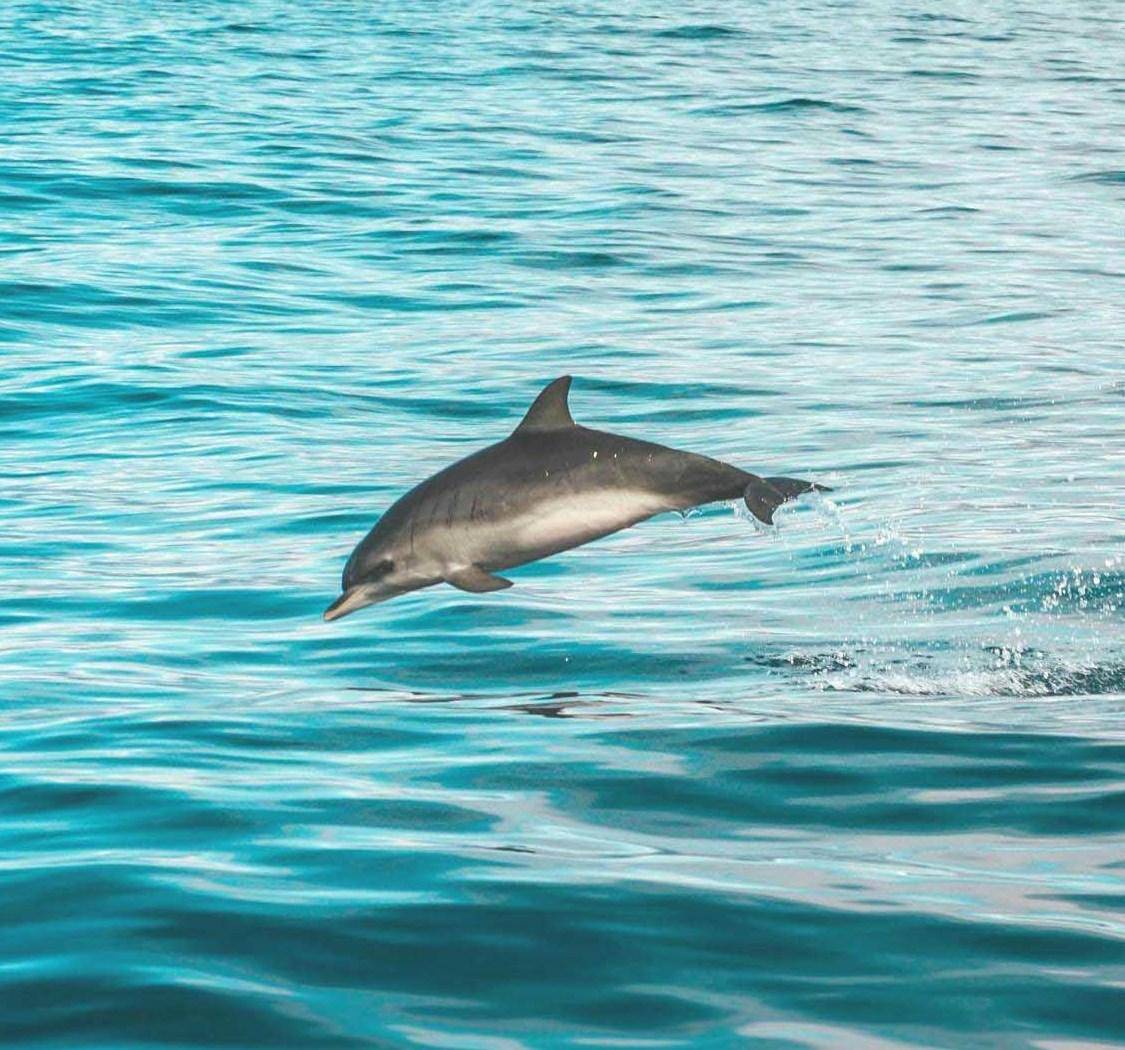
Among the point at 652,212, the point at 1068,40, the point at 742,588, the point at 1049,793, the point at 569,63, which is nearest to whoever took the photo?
the point at 1049,793

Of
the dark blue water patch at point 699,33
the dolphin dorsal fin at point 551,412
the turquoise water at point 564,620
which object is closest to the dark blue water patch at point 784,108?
the turquoise water at point 564,620

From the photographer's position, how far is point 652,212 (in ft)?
84.1

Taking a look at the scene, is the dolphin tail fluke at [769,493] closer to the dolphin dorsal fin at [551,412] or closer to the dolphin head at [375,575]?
the dolphin dorsal fin at [551,412]

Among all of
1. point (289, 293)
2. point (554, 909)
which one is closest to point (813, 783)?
point (554, 909)

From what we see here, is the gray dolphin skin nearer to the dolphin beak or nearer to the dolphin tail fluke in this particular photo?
the dolphin tail fluke

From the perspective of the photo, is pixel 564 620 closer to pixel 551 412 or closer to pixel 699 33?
pixel 551 412

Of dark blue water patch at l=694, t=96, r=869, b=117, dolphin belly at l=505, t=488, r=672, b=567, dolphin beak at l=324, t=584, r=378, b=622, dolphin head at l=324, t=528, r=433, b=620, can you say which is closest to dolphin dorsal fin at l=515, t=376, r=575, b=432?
dolphin belly at l=505, t=488, r=672, b=567

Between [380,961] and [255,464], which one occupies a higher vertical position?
[380,961]

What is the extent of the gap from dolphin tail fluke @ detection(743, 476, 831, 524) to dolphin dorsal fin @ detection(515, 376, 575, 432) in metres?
0.62

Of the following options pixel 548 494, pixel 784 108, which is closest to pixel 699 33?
pixel 784 108

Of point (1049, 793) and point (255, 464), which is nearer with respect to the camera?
point (1049, 793)

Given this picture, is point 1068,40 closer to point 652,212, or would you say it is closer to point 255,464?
point 652,212

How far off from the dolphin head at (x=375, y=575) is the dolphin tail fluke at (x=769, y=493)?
1122 millimetres

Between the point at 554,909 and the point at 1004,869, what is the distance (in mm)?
1273
